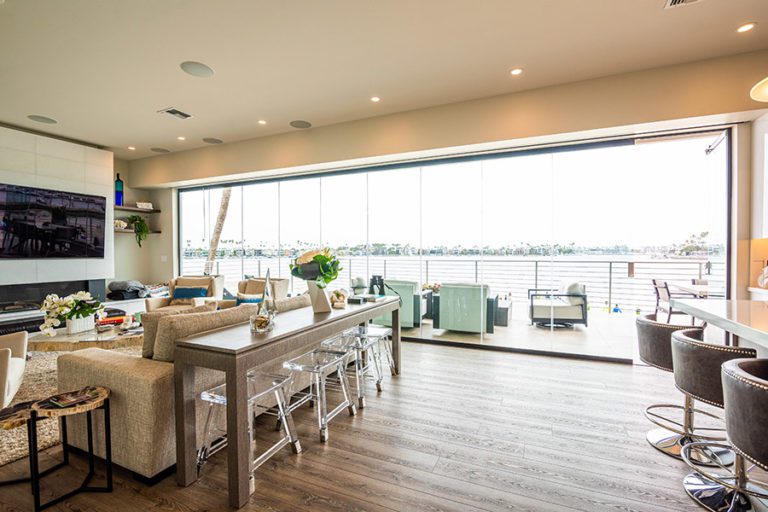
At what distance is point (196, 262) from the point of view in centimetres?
736

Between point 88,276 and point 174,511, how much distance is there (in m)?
5.63

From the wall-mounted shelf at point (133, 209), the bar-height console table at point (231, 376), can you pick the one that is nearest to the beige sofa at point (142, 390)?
the bar-height console table at point (231, 376)

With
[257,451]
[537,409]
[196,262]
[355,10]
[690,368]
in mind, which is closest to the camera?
[690,368]

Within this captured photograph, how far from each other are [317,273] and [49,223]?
17.2 ft

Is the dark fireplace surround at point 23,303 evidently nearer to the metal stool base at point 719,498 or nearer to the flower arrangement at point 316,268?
the flower arrangement at point 316,268

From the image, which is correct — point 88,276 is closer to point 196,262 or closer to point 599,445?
point 196,262

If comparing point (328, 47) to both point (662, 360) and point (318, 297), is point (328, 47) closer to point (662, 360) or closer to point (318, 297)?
point (318, 297)

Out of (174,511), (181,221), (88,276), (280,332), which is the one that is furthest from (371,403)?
(181,221)

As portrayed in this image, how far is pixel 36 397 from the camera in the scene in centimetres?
316

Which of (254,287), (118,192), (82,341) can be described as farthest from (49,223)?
(254,287)

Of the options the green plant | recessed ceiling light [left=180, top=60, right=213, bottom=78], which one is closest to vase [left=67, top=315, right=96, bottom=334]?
recessed ceiling light [left=180, top=60, right=213, bottom=78]

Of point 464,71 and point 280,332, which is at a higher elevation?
point 464,71

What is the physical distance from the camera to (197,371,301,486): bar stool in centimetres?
209

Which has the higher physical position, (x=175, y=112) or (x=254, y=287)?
(x=175, y=112)
